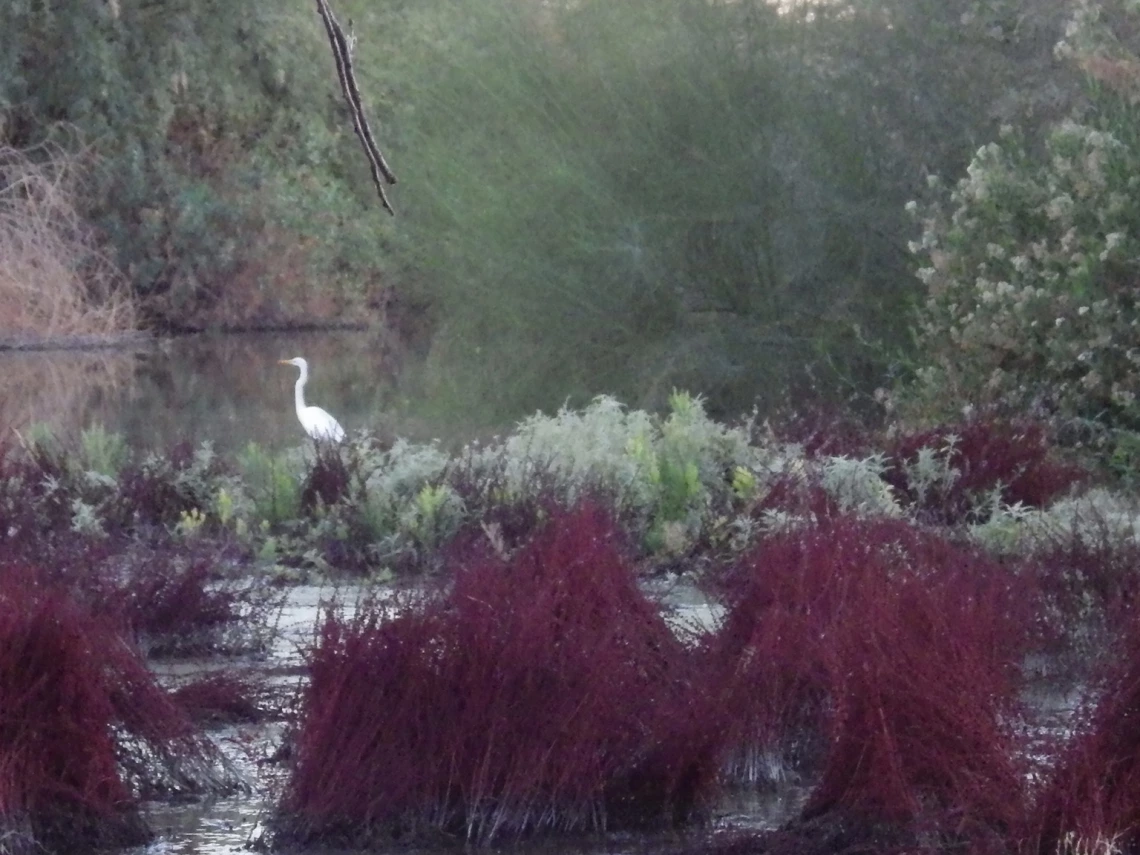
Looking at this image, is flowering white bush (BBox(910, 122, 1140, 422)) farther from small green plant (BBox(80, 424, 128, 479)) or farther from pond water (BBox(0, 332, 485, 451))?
small green plant (BBox(80, 424, 128, 479))

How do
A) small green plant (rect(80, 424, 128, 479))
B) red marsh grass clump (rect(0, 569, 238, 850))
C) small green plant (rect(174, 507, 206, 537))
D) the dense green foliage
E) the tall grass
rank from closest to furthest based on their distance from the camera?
red marsh grass clump (rect(0, 569, 238, 850)) < small green plant (rect(174, 507, 206, 537)) < small green plant (rect(80, 424, 128, 479)) < the dense green foliage < the tall grass

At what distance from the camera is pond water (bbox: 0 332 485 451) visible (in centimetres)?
1636

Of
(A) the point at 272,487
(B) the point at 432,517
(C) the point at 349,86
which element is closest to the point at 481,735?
(C) the point at 349,86

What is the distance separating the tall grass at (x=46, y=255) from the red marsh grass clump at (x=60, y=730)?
23.7 m

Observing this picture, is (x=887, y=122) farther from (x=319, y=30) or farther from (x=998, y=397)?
(x=319, y=30)

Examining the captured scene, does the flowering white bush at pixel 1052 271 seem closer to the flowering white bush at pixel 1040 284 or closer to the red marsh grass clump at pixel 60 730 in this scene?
the flowering white bush at pixel 1040 284

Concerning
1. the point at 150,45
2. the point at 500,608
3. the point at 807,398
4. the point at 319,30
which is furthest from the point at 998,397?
the point at 150,45

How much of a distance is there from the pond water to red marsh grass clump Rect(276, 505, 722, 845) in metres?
7.56

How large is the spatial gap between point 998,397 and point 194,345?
70.2 ft

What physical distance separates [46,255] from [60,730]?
2444 centimetres

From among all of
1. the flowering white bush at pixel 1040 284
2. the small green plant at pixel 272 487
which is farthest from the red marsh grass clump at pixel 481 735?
the flowering white bush at pixel 1040 284

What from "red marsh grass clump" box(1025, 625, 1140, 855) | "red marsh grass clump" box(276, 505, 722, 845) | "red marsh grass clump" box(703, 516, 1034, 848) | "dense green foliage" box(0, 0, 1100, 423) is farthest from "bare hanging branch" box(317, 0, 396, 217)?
"dense green foliage" box(0, 0, 1100, 423)

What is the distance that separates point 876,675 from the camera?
459 centimetres

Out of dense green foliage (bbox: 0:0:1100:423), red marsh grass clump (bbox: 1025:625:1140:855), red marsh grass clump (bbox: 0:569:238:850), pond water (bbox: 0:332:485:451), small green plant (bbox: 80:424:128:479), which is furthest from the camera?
dense green foliage (bbox: 0:0:1100:423)
